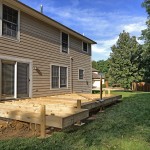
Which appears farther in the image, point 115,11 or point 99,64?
point 99,64

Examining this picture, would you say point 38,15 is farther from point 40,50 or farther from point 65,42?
point 65,42

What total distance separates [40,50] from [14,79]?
2.74 metres

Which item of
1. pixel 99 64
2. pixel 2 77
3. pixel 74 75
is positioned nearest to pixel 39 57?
pixel 2 77

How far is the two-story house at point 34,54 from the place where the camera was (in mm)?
9383

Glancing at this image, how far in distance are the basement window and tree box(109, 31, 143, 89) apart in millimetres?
16302

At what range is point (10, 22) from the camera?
9.60 m

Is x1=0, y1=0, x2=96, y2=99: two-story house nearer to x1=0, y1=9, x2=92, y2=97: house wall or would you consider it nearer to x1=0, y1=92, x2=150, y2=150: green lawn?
x1=0, y1=9, x2=92, y2=97: house wall

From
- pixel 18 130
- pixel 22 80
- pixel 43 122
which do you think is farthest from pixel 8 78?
pixel 43 122

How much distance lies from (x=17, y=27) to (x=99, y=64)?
230 feet

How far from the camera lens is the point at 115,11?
2333 cm

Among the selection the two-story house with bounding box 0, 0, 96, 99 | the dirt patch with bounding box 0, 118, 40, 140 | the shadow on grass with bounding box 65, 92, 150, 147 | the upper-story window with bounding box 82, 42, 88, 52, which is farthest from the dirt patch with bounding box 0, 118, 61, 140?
the upper-story window with bounding box 82, 42, 88, 52

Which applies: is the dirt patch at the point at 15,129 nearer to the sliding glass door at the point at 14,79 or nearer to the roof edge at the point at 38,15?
the sliding glass door at the point at 14,79

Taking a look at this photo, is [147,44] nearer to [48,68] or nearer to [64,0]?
[64,0]

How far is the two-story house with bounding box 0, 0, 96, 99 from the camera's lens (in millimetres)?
9383
